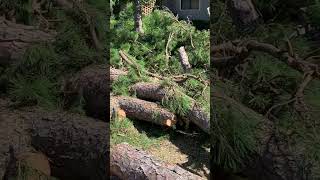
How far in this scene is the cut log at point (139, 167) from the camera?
148cm

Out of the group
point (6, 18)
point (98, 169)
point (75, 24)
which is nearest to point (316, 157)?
point (98, 169)

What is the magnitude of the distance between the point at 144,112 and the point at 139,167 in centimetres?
17

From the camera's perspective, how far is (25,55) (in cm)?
156

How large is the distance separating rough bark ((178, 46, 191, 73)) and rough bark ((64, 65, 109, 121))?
0.71ft

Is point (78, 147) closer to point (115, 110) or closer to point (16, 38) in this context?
point (115, 110)

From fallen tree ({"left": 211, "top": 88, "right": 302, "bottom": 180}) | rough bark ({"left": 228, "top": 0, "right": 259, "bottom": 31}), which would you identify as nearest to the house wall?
rough bark ({"left": 228, "top": 0, "right": 259, "bottom": 31})

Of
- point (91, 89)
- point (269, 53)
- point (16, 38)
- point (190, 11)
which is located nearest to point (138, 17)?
point (190, 11)

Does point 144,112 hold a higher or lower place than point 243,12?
lower

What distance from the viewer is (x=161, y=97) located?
1554 mm

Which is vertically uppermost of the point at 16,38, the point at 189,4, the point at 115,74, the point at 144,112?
the point at 189,4

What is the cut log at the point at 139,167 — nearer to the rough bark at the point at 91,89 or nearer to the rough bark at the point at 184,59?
the rough bark at the point at 91,89

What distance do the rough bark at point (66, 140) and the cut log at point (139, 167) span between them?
0.11 ft

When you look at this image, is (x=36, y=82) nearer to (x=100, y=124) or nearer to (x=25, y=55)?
(x=25, y=55)

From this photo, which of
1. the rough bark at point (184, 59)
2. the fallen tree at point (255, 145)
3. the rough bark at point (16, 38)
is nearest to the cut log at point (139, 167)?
the fallen tree at point (255, 145)
